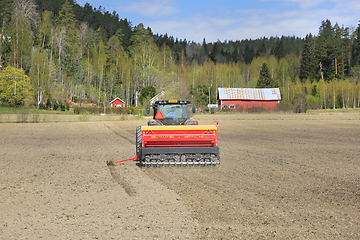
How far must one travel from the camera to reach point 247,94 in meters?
75.8

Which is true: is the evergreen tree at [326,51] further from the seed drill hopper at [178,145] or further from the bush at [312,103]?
the seed drill hopper at [178,145]

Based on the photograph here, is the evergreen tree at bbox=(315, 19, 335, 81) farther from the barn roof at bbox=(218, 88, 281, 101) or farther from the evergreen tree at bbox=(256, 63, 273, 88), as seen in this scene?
the barn roof at bbox=(218, 88, 281, 101)

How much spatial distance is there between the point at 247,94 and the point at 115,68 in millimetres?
38353

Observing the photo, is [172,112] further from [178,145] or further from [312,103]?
[312,103]

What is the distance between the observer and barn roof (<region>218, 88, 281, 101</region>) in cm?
7406

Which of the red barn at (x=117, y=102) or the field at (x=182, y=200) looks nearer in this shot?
the field at (x=182, y=200)

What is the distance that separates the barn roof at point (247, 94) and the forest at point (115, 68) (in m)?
3.79

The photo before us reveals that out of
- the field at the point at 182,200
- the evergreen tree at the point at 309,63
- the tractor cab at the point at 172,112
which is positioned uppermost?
the evergreen tree at the point at 309,63

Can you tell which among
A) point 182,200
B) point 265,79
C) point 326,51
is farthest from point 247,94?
point 182,200

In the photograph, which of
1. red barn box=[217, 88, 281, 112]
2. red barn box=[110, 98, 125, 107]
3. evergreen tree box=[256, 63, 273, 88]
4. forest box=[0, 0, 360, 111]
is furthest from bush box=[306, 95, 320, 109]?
red barn box=[110, 98, 125, 107]

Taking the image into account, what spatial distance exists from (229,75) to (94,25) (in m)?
58.6

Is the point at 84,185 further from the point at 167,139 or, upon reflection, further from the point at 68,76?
the point at 68,76

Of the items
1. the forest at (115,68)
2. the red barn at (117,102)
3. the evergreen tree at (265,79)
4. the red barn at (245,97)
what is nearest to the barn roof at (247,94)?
the red barn at (245,97)

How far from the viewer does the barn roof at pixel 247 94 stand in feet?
243
